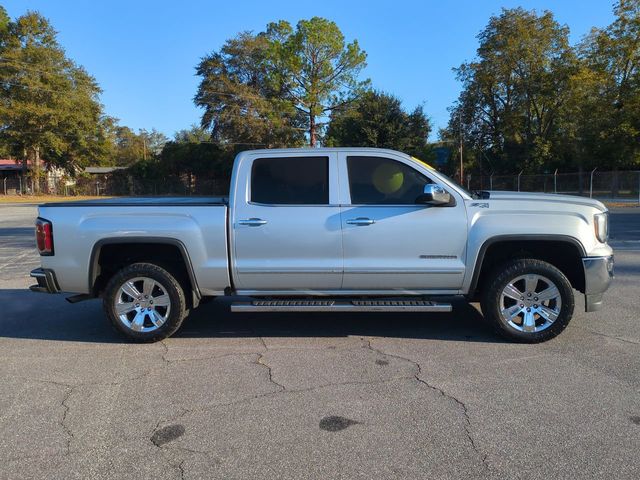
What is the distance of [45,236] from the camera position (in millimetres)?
5434

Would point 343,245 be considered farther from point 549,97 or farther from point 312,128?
point 312,128

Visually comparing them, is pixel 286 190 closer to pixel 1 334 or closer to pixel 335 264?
pixel 335 264

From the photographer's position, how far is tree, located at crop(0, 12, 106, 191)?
5438cm

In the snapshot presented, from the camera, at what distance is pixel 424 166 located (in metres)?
5.53

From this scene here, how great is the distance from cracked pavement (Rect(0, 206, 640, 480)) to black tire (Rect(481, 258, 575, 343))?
0.44 feet

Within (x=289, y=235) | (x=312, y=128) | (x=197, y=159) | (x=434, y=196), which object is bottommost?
(x=289, y=235)

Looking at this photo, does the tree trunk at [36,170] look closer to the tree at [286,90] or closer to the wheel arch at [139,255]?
the tree at [286,90]

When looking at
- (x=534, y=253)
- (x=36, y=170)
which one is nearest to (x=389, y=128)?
(x=534, y=253)

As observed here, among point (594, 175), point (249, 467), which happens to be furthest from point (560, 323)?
point (594, 175)

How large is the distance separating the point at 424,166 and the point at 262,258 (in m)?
1.93

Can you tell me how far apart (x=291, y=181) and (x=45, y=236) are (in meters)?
2.59

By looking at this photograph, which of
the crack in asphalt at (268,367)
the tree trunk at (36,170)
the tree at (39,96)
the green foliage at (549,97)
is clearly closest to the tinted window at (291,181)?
the crack in asphalt at (268,367)

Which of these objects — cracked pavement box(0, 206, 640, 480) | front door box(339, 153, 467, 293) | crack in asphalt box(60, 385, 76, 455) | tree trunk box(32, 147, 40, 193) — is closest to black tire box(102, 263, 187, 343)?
cracked pavement box(0, 206, 640, 480)

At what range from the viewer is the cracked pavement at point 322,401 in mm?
3219
